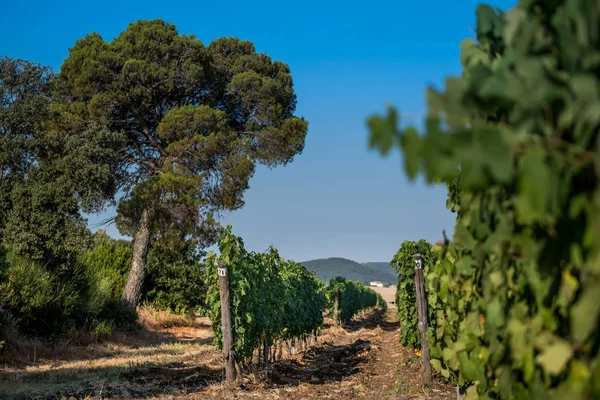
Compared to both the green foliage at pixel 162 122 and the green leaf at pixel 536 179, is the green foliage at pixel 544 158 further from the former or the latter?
the green foliage at pixel 162 122

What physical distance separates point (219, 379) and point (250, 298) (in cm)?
128

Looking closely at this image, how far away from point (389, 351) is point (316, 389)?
6580mm

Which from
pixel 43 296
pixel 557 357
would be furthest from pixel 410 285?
pixel 557 357

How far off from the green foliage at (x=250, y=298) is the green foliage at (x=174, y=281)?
11.6 metres

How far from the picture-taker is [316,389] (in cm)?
852

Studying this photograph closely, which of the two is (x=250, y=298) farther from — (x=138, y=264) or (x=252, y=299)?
(x=138, y=264)

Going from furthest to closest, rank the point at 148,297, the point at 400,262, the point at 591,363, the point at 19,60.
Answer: the point at 148,297, the point at 19,60, the point at 400,262, the point at 591,363

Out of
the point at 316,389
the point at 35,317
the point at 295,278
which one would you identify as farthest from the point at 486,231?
the point at 35,317

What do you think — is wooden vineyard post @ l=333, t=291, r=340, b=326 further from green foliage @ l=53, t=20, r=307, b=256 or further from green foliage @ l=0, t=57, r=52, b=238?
green foliage @ l=0, t=57, r=52, b=238

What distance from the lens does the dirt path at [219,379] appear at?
26.2ft

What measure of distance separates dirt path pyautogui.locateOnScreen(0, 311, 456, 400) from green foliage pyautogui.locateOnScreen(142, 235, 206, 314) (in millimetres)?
10388

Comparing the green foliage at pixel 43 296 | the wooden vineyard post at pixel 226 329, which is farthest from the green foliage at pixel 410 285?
the green foliage at pixel 43 296

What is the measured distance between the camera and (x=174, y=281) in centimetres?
2422

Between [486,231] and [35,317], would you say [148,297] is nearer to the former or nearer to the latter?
[35,317]
